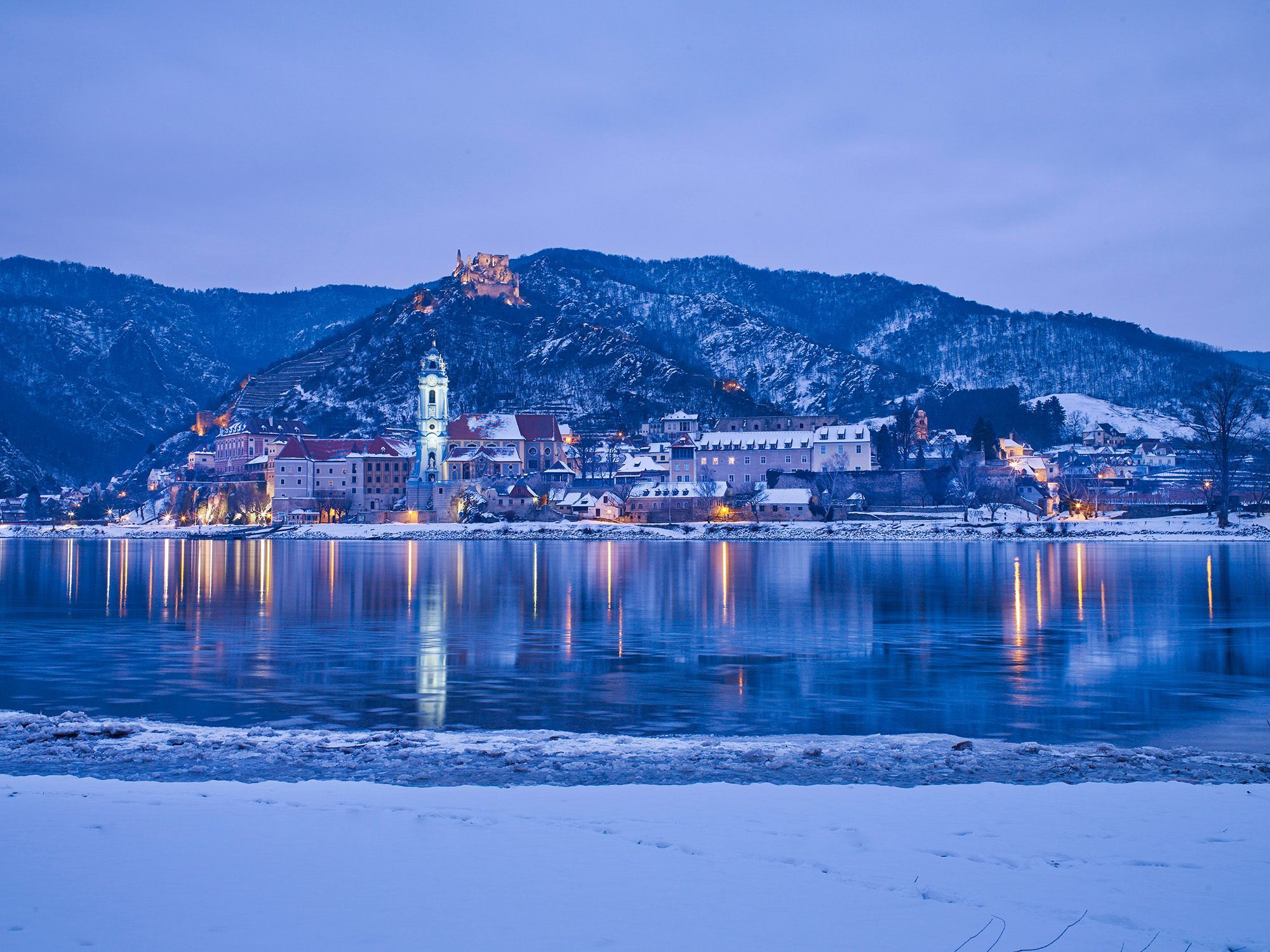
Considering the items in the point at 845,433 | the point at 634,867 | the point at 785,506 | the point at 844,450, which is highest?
the point at 845,433

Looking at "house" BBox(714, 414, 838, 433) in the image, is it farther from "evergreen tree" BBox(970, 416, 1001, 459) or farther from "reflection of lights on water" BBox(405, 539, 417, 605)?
"reflection of lights on water" BBox(405, 539, 417, 605)

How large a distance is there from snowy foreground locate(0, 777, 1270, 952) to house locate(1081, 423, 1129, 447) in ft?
484

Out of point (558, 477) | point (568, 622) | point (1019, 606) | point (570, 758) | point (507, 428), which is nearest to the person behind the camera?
point (570, 758)

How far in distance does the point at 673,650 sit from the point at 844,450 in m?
87.9

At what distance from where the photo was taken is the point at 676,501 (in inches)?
3816

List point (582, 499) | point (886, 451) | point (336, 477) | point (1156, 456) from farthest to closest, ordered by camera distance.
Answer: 1. point (1156, 456)
2. point (336, 477)
3. point (886, 451)
4. point (582, 499)

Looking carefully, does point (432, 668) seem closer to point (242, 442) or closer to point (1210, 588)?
point (1210, 588)

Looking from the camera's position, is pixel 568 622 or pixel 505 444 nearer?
pixel 568 622

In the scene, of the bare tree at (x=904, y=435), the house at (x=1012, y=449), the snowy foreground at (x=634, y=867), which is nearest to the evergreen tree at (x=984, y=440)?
the bare tree at (x=904, y=435)

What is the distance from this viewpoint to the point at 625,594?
34.6 meters

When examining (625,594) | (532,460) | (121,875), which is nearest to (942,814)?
(121,875)

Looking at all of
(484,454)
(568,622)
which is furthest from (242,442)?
(568,622)

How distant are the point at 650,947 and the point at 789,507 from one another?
8833 centimetres

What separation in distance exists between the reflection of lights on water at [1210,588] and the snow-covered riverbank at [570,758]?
58.9 feet
